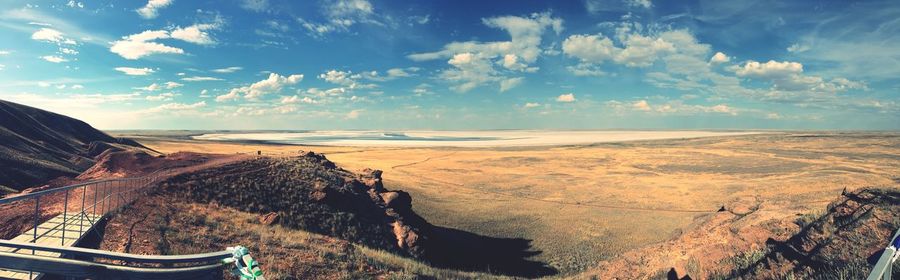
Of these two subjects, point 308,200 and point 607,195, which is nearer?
point 308,200

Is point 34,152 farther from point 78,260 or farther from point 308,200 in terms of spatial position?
point 78,260

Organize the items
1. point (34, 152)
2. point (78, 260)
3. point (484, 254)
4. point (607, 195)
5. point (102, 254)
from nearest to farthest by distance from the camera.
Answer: point (102, 254) < point (78, 260) < point (484, 254) < point (34, 152) < point (607, 195)

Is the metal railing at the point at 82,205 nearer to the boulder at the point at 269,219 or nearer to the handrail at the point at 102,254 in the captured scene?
the boulder at the point at 269,219

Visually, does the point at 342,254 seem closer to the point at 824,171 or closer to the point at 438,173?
the point at 438,173

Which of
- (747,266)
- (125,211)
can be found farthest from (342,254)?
(747,266)

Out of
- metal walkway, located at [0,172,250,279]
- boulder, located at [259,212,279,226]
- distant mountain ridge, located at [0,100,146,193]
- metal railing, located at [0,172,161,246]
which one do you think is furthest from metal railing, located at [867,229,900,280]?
distant mountain ridge, located at [0,100,146,193]

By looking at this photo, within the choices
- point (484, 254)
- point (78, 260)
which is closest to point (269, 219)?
point (78, 260)

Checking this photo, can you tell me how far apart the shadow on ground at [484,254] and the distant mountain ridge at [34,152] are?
22930 mm

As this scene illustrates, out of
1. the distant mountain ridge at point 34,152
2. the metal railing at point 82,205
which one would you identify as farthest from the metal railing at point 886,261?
the distant mountain ridge at point 34,152

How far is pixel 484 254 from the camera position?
2272cm

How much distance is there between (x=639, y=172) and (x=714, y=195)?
62.8ft

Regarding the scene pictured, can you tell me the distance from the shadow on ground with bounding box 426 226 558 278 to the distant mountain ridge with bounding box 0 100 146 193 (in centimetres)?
2293

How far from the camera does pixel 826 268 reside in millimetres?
8547

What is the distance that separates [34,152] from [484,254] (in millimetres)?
33782
